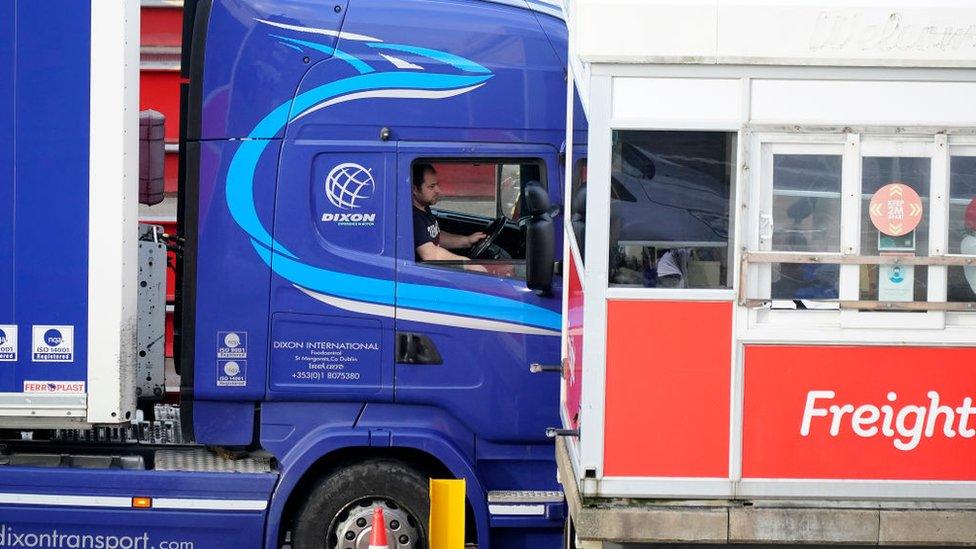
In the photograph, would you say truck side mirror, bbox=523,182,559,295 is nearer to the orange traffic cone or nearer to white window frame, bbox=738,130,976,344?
the orange traffic cone

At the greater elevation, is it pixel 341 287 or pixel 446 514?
pixel 341 287

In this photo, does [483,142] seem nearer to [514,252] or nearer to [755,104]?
[514,252]

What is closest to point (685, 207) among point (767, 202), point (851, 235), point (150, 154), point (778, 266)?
point (767, 202)

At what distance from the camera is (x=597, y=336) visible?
499 cm

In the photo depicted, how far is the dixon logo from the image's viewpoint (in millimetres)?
6574

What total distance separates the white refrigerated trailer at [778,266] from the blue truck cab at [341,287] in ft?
5.10

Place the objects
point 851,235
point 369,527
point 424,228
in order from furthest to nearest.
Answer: point 424,228 < point 369,527 < point 851,235

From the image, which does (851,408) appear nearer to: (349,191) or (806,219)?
(806,219)

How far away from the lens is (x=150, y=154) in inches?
272

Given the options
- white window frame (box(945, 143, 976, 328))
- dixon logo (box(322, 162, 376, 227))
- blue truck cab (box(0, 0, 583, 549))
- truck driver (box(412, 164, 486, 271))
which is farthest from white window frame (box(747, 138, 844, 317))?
dixon logo (box(322, 162, 376, 227))

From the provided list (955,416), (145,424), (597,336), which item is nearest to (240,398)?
(145,424)

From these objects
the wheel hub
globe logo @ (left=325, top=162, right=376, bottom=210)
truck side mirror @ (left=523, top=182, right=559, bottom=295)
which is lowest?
the wheel hub

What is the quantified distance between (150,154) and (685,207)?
3.11 m

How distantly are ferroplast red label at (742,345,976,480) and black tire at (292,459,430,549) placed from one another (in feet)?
6.75
